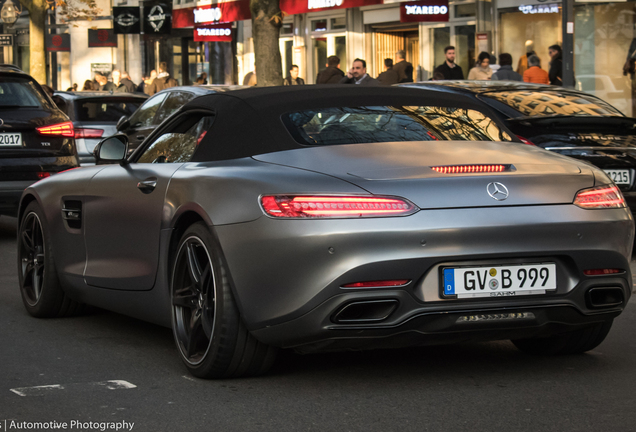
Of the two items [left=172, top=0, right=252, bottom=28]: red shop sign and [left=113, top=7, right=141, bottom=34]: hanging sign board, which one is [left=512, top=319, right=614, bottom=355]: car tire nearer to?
[left=172, top=0, right=252, bottom=28]: red shop sign

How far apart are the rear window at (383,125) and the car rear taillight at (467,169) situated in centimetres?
49

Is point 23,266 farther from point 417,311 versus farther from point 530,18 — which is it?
point 530,18

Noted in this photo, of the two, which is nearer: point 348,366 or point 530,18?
point 348,366

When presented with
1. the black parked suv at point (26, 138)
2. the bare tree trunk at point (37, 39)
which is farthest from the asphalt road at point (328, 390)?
the bare tree trunk at point (37, 39)

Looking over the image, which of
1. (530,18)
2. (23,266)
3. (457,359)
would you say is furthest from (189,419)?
(530,18)

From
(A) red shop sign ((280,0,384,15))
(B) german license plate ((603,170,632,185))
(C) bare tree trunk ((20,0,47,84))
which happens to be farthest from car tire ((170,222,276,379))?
(C) bare tree trunk ((20,0,47,84))

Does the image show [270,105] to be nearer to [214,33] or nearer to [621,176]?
[621,176]

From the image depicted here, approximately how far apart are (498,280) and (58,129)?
7587mm

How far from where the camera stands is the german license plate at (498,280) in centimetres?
455

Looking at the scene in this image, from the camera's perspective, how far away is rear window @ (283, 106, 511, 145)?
5113 mm

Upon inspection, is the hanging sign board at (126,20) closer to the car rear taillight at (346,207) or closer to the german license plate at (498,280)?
the car rear taillight at (346,207)

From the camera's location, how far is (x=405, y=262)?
175 inches

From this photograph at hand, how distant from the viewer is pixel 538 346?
551 centimetres

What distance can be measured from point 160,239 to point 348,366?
1.10 metres
